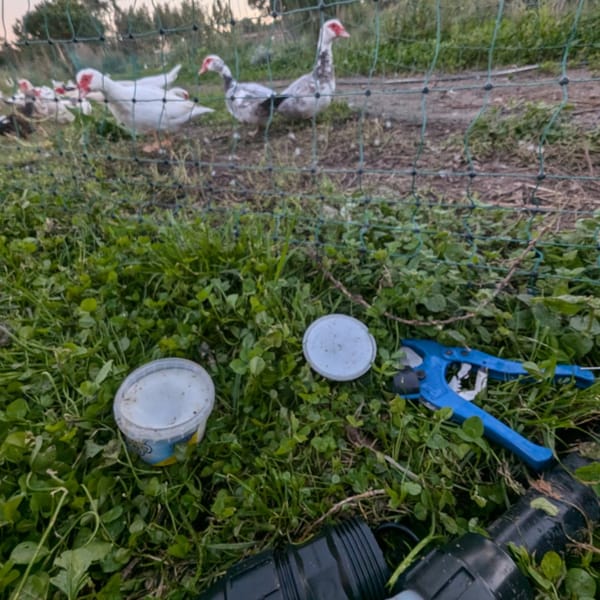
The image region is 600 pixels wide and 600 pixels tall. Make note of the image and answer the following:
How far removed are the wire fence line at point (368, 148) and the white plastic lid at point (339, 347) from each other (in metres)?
0.32

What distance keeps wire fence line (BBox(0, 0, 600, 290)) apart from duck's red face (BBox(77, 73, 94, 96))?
0.67 ft

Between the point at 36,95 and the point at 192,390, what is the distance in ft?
13.5

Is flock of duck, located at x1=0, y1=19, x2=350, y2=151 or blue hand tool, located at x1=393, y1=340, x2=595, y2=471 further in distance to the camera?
flock of duck, located at x1=0, y1=19, x2=350, y2=151

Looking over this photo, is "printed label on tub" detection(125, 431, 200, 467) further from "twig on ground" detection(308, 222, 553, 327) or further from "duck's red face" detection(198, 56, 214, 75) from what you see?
"duck's red face" detection(198, 56, 214, 75)

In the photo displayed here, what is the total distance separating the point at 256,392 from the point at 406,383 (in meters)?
0.37

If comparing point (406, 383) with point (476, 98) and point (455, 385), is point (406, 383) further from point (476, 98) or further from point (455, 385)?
point (476, 98)

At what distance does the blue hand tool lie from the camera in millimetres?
877

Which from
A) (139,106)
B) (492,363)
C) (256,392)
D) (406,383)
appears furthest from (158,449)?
(139,106)

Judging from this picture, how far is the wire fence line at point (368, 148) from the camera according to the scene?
1.36 m

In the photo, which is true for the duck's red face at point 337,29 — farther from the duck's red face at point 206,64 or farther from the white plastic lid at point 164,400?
the white plastic lid at point 164,400

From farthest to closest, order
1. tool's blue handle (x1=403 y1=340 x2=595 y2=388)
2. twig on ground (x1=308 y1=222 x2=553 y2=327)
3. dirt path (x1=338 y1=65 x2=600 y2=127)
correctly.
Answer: dirt path (x1=338 y1=65 x2=600 y2=127) < twig on ground (x1=308 y1=222 x2=553 y2=327) < tool's blue handle (x1=403 y1=340 x2=595 y2=388)

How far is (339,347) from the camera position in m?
1.08

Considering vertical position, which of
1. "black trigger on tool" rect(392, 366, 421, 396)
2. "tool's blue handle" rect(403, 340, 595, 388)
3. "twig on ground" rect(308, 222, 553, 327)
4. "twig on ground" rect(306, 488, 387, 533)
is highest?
"twig on ground" rect(308, 222, 553, 327)

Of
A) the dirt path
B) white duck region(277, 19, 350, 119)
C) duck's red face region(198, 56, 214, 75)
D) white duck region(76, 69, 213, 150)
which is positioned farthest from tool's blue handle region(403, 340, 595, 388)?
duck's red face region(198, 56, 214, 75)
